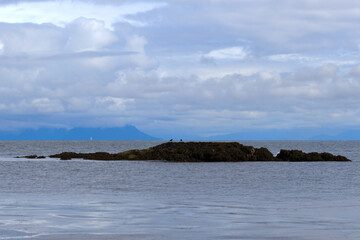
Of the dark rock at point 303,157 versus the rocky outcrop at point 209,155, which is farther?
the dark rock at point 303,157

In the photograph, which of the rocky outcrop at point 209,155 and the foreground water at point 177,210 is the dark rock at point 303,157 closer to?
the rocky outcrop at point 209,155

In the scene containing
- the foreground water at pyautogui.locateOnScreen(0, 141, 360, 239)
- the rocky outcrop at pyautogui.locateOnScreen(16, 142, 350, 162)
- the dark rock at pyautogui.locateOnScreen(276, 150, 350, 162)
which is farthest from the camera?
the dark rock at pyautogui.locateOnScreen(276, 150, 350, 162)

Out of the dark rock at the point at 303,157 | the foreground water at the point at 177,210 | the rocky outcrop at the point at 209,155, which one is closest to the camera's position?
the foreground water at the point at 177,210

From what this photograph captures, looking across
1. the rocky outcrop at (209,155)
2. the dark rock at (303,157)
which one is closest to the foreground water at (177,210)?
the rocky outcrop at (209,155)

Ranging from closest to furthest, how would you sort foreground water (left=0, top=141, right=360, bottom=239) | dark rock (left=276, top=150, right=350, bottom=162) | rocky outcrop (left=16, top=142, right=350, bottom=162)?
1. foreground water (left=0, top=141, right=360, bottom=239)
2. rocky outcrop (left=16, top=142, right=350, bottom=162)
3. dark rock (left=276, top=150, right=350, bottom=162)

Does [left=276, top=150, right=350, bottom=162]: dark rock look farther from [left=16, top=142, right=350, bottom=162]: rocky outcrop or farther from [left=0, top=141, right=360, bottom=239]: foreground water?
[left=0, top=141, right=360, bottom=239]: foreground water

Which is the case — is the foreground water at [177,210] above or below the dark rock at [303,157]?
below

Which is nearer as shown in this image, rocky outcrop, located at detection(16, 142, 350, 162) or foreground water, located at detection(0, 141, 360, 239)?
Result: foreground water, located at detection(0, 141, 360, 239)

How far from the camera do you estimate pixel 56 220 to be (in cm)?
2009

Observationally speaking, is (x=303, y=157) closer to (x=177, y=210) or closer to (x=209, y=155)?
(x=209, y=155)

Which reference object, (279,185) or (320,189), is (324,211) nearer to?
(320,189)

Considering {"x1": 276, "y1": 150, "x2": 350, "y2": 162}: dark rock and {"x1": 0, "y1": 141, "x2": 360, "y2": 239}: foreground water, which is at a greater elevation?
{"x1": 276, "y1": 150, "x2": 350, "y2": 162}: dark rock

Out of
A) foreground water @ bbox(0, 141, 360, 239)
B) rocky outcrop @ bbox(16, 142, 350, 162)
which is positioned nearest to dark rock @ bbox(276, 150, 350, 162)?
rocky outcrop @ bbox(16, 142, 350, 162)

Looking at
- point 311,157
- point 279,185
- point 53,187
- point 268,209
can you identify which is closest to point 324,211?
point 268,209
